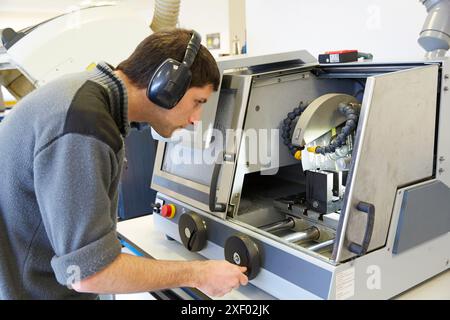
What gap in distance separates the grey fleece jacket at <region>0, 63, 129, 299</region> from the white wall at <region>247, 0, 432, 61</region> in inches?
39.9

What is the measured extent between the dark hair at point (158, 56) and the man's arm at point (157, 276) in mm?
408

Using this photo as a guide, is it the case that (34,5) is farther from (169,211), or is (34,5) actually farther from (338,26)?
(169,211)

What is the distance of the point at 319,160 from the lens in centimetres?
127

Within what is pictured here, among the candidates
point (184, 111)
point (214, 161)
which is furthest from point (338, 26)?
point (184, 111)

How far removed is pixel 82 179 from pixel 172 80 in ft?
0.94

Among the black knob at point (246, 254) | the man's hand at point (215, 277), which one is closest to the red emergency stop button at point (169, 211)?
the black knob at point (246, 254)

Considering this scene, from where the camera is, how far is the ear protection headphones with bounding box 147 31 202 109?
87 centimetres

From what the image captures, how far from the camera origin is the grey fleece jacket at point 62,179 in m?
0.74

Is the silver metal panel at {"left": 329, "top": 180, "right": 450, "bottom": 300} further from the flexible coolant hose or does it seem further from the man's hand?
the flexible coolant hose

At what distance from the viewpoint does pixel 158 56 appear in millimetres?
909

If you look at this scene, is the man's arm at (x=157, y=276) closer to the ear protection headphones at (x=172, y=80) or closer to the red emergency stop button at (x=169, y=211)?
the ear protection headphones at (x=172, y=80)

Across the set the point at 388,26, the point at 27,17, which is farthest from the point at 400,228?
the point at 27,17

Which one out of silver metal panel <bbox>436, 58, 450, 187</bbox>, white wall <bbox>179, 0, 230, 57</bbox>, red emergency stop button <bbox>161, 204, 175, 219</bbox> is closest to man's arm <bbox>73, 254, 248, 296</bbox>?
red emergency stop button <bbox>161, 204, 175, 219</bbox>

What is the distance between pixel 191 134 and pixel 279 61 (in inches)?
14.7
